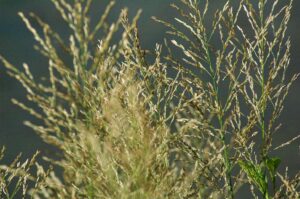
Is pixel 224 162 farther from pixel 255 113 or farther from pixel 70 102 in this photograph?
pixel 70 102

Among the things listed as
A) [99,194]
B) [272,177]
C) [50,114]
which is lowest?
[272,177]

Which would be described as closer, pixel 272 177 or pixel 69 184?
pixel 69 184

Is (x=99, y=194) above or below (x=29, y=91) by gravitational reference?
below

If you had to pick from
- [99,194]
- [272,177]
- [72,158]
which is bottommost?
[272,177]

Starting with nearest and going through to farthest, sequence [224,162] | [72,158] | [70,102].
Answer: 1. [70,102]
2. [72,158]
3. [224,162]

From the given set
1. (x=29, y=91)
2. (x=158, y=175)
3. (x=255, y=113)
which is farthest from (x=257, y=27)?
(x=29, y=91)

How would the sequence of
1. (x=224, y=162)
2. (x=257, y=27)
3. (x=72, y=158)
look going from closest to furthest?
(x=72, y=158) < (x=224, y=162) < (x=257, y=27)

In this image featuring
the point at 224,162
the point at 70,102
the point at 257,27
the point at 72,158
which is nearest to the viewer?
the point at 70,102

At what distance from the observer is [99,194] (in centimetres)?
201

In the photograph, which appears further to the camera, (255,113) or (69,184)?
(255,113)

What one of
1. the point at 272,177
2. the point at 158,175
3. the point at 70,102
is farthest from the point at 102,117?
A: the point at 272,177

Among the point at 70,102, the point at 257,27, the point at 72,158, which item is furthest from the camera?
the point at 257,27

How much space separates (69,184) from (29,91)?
1.18ft

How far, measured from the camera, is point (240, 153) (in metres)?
3.26
